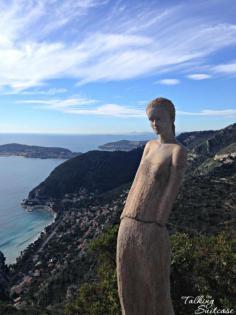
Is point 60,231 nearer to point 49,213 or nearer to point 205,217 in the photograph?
point 49,213

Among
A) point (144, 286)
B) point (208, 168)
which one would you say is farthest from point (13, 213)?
point (144, 286)

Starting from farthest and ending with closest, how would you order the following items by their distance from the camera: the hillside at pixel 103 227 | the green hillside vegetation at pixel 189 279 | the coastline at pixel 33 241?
the coastline at pixel 33 241
the hillside at pixel 103 227
the green hillside vegetation at pixel 189 279

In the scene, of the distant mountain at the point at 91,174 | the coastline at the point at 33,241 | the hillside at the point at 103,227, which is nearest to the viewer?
the hillside at the point at 103,227

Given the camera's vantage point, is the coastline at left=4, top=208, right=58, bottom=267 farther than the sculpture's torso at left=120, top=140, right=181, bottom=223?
Yes

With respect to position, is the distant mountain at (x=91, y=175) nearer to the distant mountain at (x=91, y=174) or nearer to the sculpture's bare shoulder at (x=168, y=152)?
the distant mountain at (x=91, y=174)

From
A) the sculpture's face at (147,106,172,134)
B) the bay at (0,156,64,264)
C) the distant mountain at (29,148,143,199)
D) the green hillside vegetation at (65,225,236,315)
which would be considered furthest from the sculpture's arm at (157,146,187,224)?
the distant mountain at (29,148,143,199)

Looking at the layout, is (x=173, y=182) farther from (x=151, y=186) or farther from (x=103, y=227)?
(x=103, y=227)

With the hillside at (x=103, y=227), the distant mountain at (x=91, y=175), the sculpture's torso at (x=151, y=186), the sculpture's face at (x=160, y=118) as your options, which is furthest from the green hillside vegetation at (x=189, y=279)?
the distant mountain at (x=91, y=175)

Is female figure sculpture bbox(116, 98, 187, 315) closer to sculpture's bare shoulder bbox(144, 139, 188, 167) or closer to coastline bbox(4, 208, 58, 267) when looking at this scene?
sculpture's bare shoulder bbox(144, 139, 188, 167)
